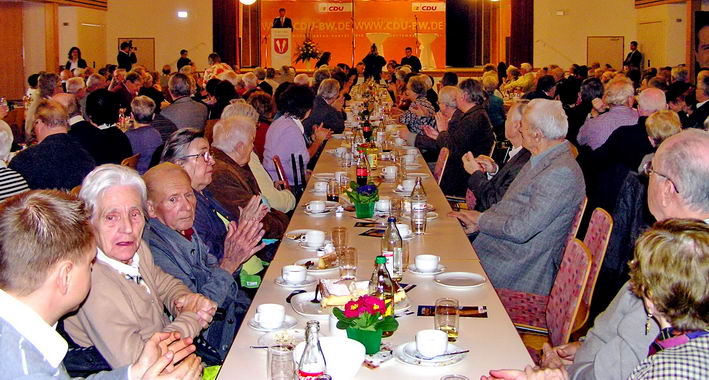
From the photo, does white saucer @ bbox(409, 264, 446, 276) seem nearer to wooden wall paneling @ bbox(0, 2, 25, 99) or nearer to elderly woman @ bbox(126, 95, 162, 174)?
elderly woman @ bbox(126, 95, 162, 174)

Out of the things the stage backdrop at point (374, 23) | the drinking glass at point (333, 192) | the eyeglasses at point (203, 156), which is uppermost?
the stage backdrop at point (374, 23)

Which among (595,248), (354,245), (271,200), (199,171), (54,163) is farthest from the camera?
(271,200)

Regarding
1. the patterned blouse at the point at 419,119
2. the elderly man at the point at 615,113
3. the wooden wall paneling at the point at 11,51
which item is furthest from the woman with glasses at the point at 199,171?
the wooden wall paneling at the point at 11,51

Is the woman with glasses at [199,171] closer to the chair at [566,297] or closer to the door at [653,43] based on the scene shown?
the chair at [566,297]

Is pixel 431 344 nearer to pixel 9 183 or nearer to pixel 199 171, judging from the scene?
pixel 199 171

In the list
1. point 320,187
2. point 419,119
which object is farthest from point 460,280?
point 419,119

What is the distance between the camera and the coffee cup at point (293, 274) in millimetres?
3238

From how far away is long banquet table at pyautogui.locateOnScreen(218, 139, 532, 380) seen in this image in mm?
2381

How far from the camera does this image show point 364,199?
4453 millimetres

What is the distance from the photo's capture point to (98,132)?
6414mm

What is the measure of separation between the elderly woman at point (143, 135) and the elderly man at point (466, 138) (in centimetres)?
249

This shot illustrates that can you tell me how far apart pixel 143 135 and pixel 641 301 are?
5283mm

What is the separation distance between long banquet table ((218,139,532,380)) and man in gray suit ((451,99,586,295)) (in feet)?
0.79

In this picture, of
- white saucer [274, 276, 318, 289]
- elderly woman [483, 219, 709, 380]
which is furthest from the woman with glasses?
elderly woman [483, 219, 709, 380]
